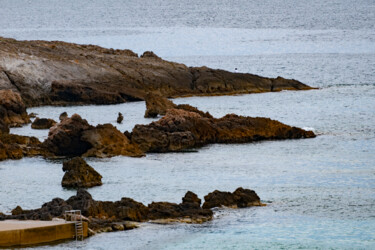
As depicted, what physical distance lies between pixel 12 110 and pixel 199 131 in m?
14.4

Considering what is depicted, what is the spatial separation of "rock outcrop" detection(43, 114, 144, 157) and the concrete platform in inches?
790

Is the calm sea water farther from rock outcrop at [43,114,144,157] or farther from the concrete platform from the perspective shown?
rock outcrop at [43,114,144,157]

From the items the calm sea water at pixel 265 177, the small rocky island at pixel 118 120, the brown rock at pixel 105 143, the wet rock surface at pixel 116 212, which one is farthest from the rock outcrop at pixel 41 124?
the wet rock surface at pixel 116 212

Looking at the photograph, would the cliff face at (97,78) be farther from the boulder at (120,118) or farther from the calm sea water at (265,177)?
the boulder at (120,118)

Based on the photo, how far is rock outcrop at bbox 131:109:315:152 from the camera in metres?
57.6

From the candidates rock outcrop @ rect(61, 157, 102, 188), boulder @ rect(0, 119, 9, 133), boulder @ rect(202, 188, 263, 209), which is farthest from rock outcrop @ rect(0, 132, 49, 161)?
boulder @ rect(202, 188, 263, 209)

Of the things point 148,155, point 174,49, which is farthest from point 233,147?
point 174,49

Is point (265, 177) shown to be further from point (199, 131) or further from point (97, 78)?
point (97, 78)

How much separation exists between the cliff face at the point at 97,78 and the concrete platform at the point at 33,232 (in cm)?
4482

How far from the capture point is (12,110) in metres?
67.6

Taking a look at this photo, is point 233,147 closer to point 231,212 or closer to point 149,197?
point 149,197

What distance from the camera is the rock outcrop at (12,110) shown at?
66.3 m

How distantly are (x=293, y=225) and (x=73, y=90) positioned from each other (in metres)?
44.2

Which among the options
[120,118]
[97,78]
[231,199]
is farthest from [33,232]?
[97,78]
